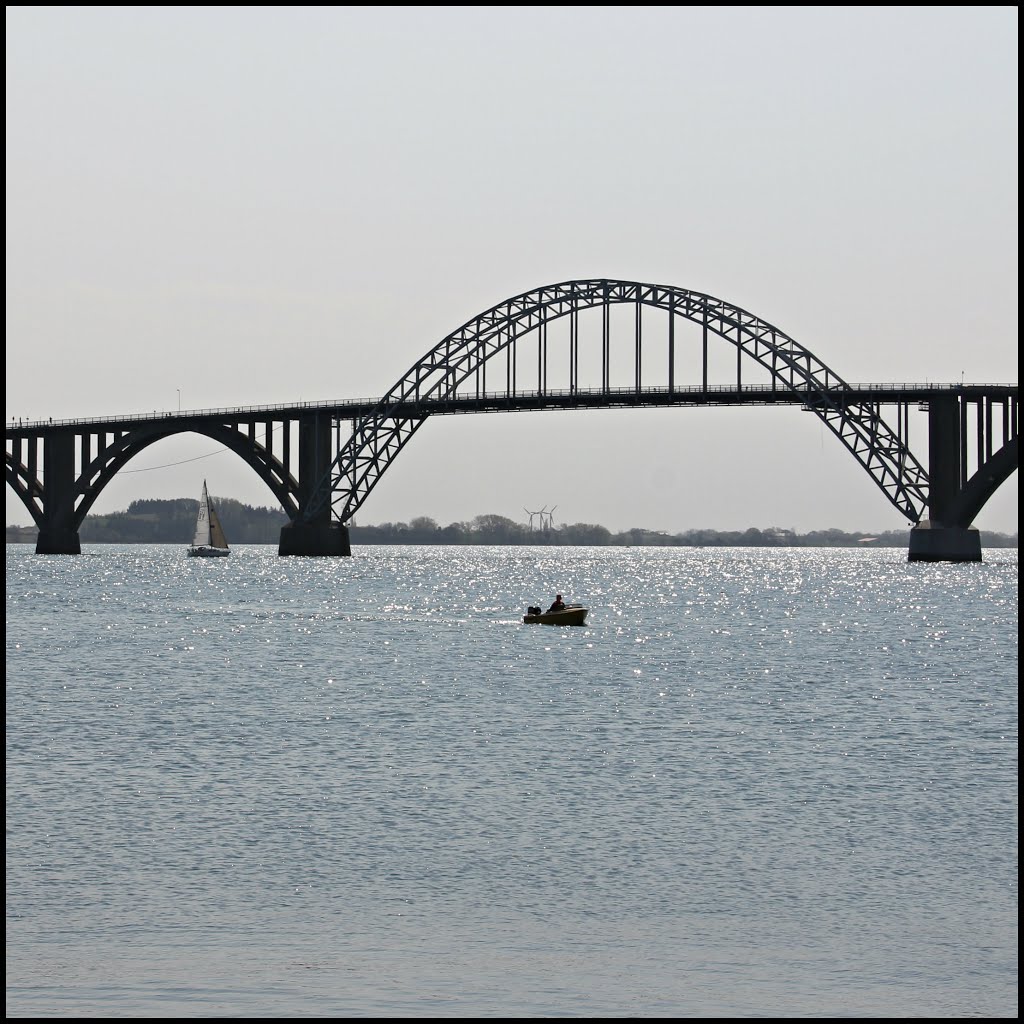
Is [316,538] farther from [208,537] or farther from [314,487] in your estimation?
[208,537]

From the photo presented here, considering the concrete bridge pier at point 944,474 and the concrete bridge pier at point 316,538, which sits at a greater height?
the concrete bridge pier at point 944,474

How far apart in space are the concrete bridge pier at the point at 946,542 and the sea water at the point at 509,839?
81356 mm

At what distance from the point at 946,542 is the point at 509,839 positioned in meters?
115

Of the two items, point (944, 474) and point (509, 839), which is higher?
point (944, 474)

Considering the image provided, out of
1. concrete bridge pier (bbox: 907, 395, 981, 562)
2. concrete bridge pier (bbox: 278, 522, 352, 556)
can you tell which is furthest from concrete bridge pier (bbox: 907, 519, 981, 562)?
concrete bridge pier (bbox: 278, 522, 352, 556)

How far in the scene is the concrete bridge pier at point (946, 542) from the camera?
131 meters

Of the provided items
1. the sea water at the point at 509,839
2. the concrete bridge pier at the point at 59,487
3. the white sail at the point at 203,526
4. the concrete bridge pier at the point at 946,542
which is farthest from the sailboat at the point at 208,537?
the sea water at the point at 509,839

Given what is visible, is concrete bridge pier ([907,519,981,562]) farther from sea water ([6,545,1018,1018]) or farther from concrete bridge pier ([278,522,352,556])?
sea water ([6,545,1018,1018])

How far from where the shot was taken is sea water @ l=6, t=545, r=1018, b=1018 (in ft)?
49.2

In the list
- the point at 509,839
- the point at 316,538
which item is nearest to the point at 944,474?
the point at 316,538

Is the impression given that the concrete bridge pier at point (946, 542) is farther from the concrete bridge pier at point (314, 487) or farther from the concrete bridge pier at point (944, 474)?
the concrete bridge pier at point (314, 487)

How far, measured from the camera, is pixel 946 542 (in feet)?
433

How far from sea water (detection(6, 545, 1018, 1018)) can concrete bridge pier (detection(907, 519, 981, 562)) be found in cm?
8136

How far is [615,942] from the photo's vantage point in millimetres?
16641
